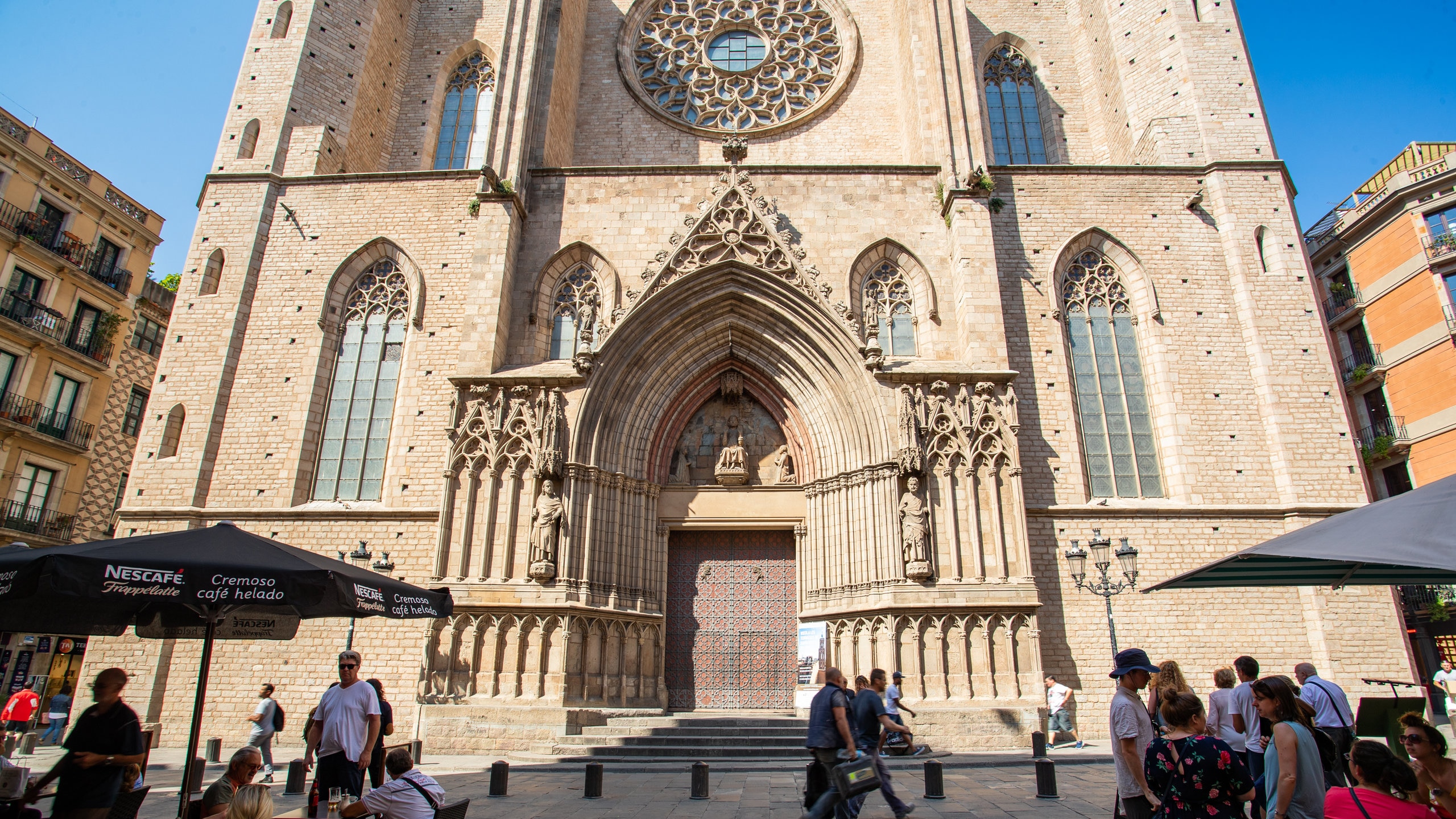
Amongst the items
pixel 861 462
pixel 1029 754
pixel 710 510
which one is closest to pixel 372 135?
pixel 710 510

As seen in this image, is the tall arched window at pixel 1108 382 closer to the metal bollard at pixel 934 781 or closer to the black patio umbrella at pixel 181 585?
the metal bollard at pixel 934 781

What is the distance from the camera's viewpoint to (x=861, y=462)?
14.0m

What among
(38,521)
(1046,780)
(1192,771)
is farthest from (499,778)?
(38,521)

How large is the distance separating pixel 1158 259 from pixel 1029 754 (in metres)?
10.2

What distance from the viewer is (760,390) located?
15672 millimetres

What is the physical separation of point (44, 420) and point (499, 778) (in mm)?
20662

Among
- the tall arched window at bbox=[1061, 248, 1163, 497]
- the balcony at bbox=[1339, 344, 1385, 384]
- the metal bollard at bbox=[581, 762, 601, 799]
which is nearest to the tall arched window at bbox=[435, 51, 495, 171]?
the tall arched window at bbox=[1061, 248, 1163, 497]

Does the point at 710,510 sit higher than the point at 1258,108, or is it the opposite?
the point at 1258,108

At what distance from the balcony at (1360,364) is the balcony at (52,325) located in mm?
34819

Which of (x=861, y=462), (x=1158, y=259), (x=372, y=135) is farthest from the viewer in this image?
(x=372, y=135)

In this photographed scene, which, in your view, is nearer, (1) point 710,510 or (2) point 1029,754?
(2) point 1029,754

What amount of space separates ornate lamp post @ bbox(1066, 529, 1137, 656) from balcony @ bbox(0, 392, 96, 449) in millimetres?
24642

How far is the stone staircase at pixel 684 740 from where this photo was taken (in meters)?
11.2

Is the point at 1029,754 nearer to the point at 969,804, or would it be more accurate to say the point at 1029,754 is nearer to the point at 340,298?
the point at 969,804
